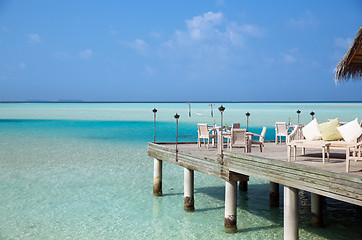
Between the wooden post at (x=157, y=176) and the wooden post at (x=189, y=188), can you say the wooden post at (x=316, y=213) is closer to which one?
the wooden post at (x=189, y=188)

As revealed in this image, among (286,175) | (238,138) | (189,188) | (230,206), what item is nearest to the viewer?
(286,175)

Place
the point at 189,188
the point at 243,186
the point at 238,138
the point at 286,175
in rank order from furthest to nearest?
1. the point at 243,186
2. the point at 189,188
3. the point at 238,138
4. the point at 286,175

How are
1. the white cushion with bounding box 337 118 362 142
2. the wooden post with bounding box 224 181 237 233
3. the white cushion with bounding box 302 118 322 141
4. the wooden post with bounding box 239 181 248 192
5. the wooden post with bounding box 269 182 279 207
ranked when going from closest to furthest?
the white cushion with bounding box 337 118 362 142, the wooden post with bounding box 224 181 237 233, the white cushion with bounding box 302 118 322 141, the wooden post with bounding box 269 182 279 207, the wooden post with bounding box 239 181 248 192

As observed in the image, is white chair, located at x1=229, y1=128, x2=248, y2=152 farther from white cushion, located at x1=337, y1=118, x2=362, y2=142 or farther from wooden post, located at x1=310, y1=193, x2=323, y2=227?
white cushion, located at x1=337, y1=118, x2=362, y2=142

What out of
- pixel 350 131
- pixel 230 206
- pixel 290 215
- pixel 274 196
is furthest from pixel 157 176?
pixel 350 131

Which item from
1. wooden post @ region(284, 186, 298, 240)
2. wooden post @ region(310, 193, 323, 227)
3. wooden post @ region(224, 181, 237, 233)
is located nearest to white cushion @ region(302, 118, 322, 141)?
wooden post @ region(310, 193, 323, 227)

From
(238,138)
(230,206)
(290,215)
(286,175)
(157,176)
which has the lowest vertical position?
(230,206)

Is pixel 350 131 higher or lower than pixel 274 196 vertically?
higher

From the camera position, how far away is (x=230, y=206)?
9.41 m

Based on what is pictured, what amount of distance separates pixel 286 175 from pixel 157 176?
6236 mm

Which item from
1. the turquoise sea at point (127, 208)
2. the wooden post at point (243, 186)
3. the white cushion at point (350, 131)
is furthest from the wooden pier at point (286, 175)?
the wooden post at point (243, 186)

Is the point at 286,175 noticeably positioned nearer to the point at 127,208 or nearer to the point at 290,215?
the point at 290,215

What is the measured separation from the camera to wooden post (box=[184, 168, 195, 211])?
11.2 m

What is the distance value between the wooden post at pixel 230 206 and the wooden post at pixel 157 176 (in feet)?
12.2
